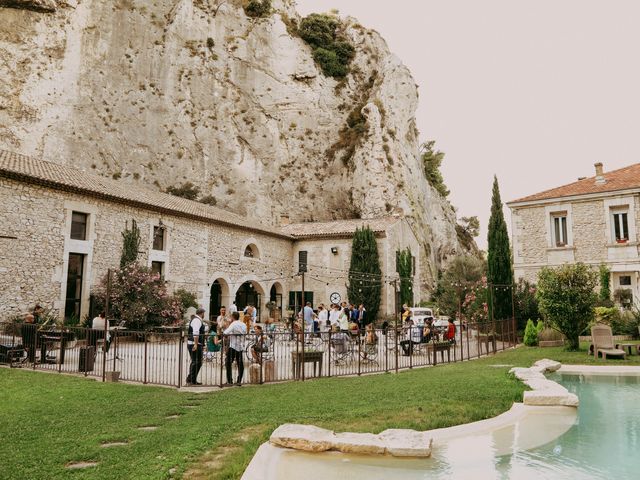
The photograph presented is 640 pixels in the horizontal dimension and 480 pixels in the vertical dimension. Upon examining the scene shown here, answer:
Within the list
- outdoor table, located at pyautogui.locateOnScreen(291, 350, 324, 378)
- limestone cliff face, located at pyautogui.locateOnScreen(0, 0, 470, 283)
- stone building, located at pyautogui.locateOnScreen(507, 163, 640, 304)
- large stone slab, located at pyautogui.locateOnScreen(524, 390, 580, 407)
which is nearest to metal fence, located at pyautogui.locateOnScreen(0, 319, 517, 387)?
outdoor table, located at pyautogui.locateOnScreen(291, 350, 324, 378)

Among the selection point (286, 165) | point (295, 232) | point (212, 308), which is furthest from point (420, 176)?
point (212, 308)

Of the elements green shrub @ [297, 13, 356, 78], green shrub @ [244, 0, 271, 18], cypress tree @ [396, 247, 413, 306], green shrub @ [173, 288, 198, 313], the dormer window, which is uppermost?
green shrub @ [244, 0, 271, 18]

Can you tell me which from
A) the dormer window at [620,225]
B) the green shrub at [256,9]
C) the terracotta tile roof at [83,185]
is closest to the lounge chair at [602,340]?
the dormer window at [620,225]

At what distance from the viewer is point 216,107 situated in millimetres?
39438

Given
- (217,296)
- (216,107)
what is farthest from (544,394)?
(216,107)

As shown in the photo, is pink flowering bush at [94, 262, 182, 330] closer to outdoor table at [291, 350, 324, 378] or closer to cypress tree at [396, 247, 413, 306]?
outdoor table at [291, 350, 324, 378]

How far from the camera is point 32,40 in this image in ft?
103

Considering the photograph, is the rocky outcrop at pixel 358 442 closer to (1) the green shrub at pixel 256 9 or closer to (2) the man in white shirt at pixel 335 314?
(2) the man in white shirt at pixel 335 314

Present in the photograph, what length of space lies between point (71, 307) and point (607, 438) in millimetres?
18317

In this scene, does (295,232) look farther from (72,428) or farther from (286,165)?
(72,428)

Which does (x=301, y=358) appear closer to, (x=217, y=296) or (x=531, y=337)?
(x=531, y=337)

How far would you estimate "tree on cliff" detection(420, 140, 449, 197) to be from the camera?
167 ft

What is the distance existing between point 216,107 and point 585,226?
103 ft

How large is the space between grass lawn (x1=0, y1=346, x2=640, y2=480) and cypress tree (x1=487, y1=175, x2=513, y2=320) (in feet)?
33.7
